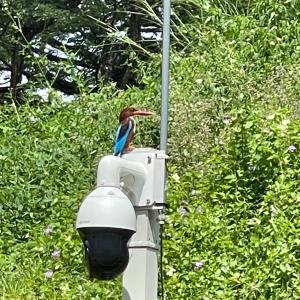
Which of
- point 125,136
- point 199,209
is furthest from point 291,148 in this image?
point 125,136

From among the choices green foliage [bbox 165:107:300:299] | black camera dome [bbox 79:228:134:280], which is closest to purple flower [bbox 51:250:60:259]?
green foliage [bbox 165:107:300:299]

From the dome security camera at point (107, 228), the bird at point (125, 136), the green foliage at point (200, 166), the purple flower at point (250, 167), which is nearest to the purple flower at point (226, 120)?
the green foliage at point (200, 166)

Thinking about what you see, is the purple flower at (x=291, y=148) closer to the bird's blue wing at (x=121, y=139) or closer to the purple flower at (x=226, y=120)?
the purple flower at (x=226, y=120)

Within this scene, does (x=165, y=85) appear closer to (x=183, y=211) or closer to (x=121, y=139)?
(x=121, y=139)

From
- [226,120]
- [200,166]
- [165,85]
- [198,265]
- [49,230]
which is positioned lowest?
[198,265]

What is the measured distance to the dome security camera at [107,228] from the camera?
1.95 metres

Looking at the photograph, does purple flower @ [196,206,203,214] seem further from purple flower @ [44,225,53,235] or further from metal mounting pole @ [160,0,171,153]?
metal mounting pole @ [160,0,171,153]

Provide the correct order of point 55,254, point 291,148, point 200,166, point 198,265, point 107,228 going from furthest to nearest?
point 200,166
point 55,254
point 291,148
point 198,265
point 107,228

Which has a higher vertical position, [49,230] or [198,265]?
[49,230]

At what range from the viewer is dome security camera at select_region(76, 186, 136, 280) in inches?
76.7

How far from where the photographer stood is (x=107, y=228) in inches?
76.6

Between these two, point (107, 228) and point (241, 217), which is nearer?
point (107, 228)

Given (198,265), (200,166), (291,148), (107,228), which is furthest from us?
(200,166)

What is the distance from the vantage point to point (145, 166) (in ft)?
7.09
